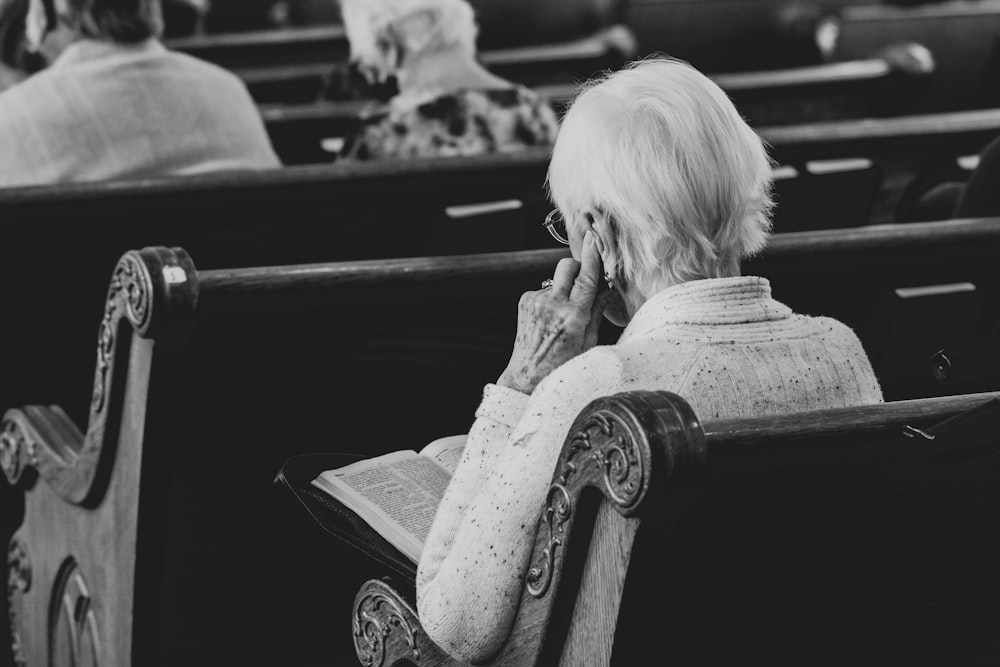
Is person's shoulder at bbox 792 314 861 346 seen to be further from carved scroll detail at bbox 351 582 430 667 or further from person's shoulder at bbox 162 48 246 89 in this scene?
person's shoulder at bbox 162 48 246 89

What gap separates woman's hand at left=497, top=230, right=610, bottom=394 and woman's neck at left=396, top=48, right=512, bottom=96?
154cm

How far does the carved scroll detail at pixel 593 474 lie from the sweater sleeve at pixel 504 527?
4 centimetres

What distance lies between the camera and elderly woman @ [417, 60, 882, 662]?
124 cm

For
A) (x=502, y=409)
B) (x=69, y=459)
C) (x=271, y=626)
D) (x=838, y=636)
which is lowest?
(x=271, y=626)

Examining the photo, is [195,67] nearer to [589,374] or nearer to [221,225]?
[221,225]

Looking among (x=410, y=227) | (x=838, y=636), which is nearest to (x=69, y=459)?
(x=410, y=227)

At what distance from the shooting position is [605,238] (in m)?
1.38

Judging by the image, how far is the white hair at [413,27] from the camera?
9.75 feet

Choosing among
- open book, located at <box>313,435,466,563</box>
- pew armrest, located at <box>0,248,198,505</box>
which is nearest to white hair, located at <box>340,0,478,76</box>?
pew armrest, located at <box>0,248,198,505</box>

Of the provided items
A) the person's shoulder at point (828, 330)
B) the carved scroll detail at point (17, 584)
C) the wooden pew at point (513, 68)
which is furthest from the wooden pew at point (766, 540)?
the wooden pew at point (513, 68)

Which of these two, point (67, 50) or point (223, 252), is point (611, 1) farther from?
point (223, 252)

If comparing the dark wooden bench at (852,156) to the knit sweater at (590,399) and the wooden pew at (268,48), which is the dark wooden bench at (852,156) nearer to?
the knit sweater at (590,399)

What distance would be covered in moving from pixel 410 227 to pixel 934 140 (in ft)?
4.18

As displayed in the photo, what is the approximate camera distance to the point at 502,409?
134 cm
